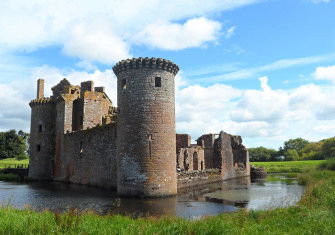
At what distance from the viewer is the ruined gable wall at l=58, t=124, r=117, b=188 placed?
73.6 feet

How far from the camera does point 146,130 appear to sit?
1747cm

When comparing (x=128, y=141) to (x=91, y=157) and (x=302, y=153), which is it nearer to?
(x=91, y=157)

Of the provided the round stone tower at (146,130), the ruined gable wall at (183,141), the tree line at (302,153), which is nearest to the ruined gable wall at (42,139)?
the ruined gable wall at (183,141)

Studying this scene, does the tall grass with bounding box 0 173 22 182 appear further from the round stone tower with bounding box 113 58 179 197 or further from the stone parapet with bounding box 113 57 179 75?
the stone parapet with bounding box 113 57 179 75

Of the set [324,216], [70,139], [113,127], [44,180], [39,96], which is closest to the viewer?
[324,216]

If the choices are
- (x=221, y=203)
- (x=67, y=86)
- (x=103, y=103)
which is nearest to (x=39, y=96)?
(x=67, y=86)

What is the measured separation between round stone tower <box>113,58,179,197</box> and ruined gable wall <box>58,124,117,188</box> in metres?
4.45

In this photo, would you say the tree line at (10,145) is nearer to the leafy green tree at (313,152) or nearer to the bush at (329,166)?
the bush at (329,166)

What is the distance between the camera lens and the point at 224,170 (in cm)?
3309

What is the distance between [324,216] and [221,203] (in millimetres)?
6957

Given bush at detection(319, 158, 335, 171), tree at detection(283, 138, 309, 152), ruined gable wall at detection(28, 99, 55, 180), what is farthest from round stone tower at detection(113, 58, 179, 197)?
tree at detection(283, 138, 309, 152)

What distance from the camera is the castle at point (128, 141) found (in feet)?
57.3

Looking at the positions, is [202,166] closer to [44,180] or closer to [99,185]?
[99,185]

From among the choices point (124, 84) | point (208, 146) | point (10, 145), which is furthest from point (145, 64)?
point (10, 145)
